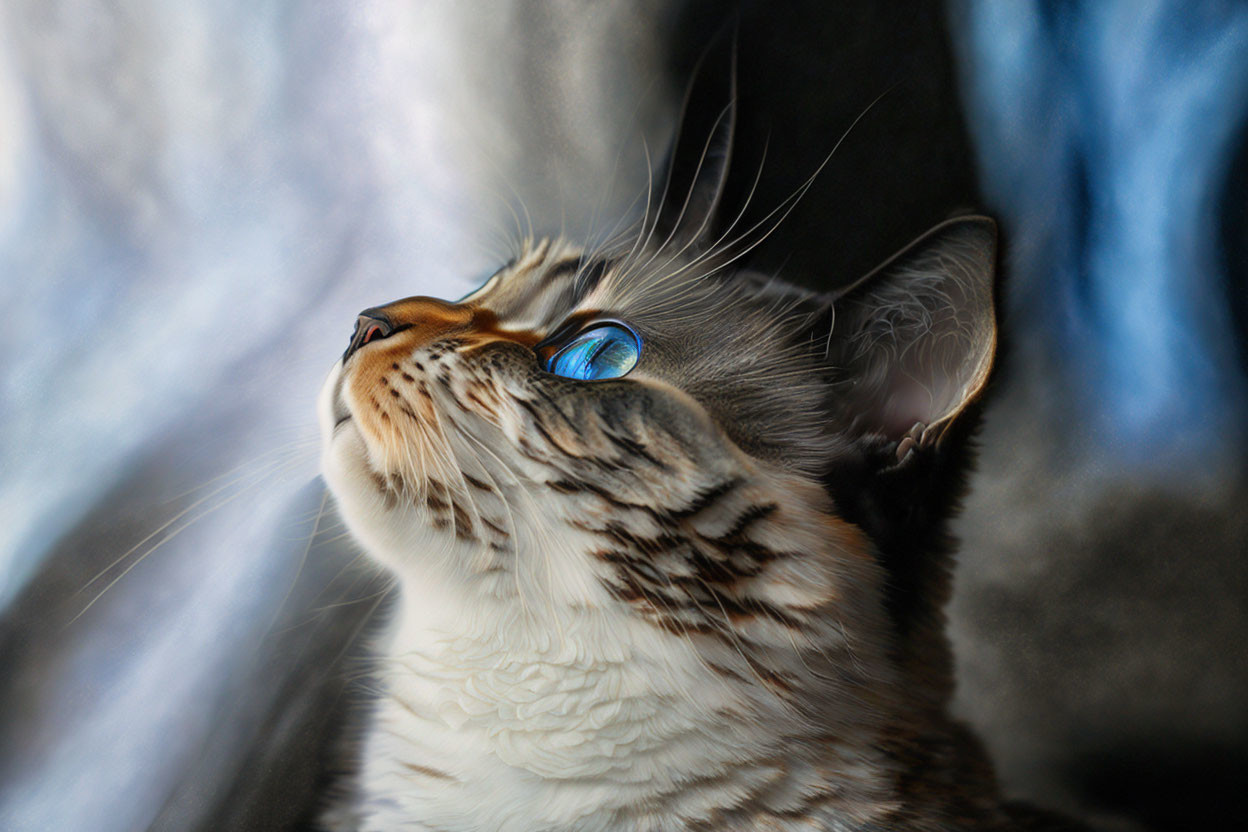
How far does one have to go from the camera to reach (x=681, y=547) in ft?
1.88

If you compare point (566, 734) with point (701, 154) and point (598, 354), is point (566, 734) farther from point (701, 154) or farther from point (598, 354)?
point (701, 154)

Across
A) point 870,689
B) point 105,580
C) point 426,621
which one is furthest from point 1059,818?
point 105,580

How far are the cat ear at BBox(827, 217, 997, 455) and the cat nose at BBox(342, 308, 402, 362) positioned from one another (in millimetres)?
359

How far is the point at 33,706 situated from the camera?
82 cm

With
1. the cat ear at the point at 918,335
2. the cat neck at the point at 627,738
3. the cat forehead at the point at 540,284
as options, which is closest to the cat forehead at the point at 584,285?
the cat forehead at the point at 540,284

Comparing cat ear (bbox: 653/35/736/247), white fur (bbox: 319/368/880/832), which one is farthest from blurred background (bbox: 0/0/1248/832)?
white fur (bbox: 319/368/880/832)

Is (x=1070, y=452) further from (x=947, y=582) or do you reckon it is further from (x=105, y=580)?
(x=105, y=580)

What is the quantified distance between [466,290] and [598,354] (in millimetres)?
224

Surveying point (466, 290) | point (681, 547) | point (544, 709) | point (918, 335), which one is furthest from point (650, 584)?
point (466, 290)

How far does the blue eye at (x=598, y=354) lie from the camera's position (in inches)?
25.6

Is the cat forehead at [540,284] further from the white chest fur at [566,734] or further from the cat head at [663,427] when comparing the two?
the white chest fur at [566,734]

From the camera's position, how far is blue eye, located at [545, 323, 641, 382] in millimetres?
650

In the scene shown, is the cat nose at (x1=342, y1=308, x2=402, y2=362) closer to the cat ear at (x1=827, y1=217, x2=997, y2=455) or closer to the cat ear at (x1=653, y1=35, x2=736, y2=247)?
the cat ear at (x1=653, y1=35, x2=736, y2=247)

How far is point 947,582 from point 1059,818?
18 centimetres
